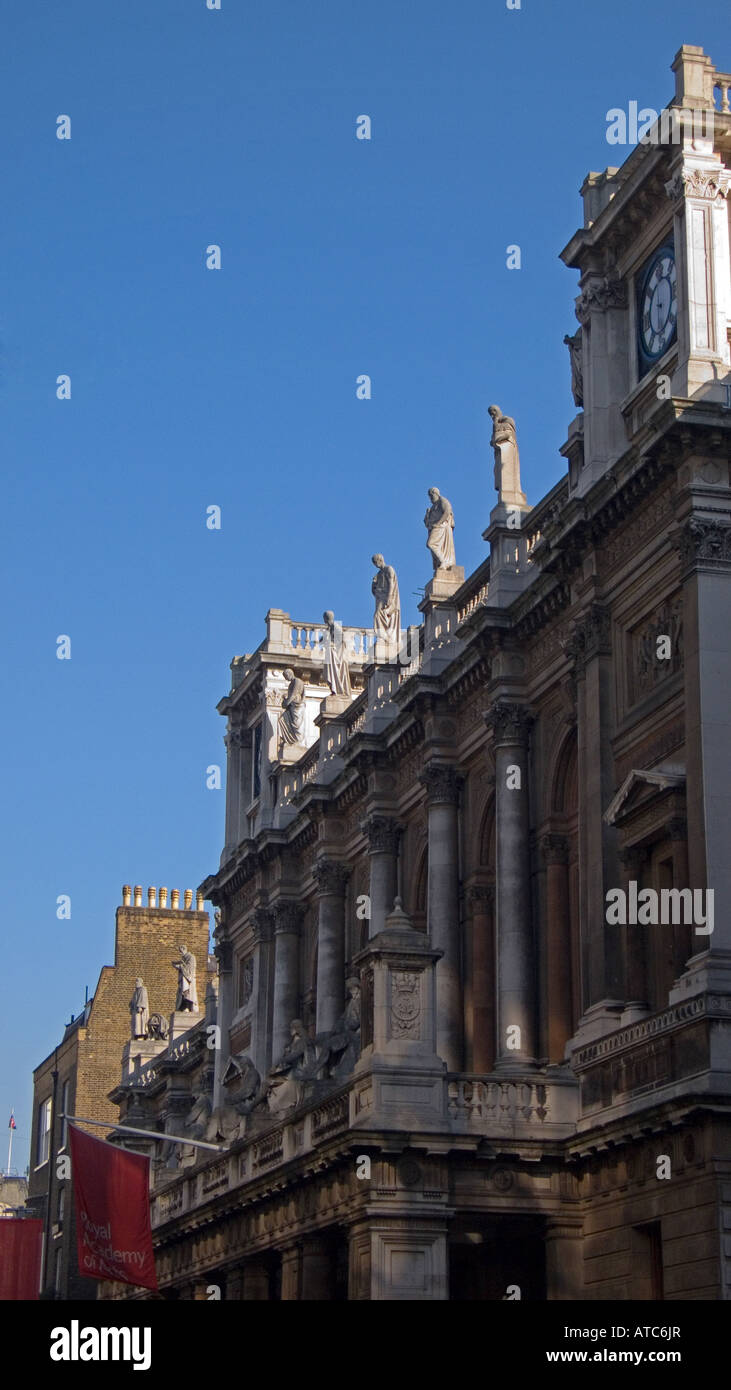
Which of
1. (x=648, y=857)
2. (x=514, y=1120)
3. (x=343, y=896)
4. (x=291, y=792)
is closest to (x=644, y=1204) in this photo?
(x=514, y=1120)

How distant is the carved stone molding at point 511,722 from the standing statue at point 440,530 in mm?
7116

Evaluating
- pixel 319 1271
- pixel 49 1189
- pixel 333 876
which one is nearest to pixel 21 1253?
→ pixel 49 1189

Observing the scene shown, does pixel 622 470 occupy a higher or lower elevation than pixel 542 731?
higher

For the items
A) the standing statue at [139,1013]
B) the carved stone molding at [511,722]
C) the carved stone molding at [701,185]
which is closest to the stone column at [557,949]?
the carved stone molding at [511,722]

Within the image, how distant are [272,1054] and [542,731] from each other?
19.3 m

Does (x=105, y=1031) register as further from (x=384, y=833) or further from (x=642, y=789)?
(x=642, y=789)

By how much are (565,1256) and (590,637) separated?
10.7 meters

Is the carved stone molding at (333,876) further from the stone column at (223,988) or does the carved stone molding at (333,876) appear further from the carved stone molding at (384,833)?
the stone column at (223,988)

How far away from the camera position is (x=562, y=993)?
41.1 metres

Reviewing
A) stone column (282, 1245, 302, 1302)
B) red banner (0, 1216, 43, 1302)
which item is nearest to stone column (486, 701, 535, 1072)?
stone column (282, 1245, 302, 1302)

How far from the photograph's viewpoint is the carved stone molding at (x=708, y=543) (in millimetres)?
34812

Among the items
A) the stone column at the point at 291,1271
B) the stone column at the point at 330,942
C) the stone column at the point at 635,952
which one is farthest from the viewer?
the stone column at the point at 330,942
